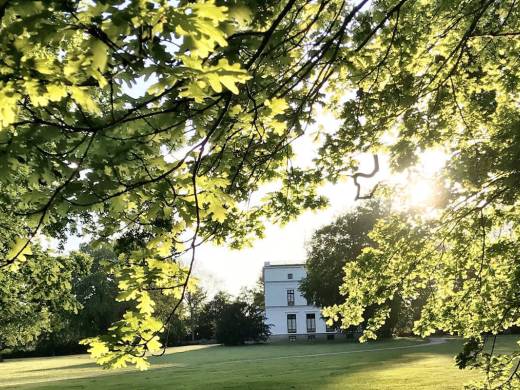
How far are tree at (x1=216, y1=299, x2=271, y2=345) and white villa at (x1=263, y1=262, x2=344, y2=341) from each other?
369 inches

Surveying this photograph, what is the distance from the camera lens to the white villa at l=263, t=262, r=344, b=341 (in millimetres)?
65688

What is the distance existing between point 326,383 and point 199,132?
44.9 ft

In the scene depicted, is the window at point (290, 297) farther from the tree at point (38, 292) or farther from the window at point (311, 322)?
the tree at point (38, 292)

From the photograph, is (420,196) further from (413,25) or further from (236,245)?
(236,245)

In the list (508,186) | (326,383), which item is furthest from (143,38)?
(326,383)

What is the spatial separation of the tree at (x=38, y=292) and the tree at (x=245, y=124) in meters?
2.22

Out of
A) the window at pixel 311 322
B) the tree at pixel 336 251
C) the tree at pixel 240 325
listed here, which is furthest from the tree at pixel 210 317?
the tree at pixel 336 251

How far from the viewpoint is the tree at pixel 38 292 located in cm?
1388

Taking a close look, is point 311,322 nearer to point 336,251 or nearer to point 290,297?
point 290,297

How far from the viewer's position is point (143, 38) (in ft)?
6.77

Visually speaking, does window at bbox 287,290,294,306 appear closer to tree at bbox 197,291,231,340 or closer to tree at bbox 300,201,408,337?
tree at bbox 197,291,231,340

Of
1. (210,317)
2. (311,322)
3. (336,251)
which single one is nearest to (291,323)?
(311,322)

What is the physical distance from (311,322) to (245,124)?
6660 cm

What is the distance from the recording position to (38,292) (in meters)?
14.5
